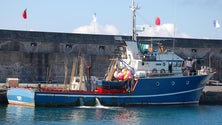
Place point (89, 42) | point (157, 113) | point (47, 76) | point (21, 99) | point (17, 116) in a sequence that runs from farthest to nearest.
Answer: point (89, 42), point (47, 76), point (21, 99), point (157, 113), point (17, 116)

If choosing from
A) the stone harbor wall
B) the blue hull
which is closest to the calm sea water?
the blue hull

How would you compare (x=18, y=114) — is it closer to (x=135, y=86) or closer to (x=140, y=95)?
(x=135, y=86)

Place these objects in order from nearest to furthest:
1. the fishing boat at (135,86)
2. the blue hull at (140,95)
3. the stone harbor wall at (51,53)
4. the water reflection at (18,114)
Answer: the water reflection at (18,114) → the blue hull at (140,95) → the fishing boat at (135,86) → the stone harbor wall at (51,53)

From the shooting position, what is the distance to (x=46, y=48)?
41219 mm

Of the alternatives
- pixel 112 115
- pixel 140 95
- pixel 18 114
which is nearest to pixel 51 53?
pixel 140 95

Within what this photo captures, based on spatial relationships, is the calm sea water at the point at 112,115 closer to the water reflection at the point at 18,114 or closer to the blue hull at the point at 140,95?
the water reflection at the point at 18,114

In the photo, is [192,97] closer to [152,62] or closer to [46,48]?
[152,62]

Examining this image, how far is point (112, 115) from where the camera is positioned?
2931 cm

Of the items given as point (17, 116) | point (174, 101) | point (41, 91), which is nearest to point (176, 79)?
point (174, 101)

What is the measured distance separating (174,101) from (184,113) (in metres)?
3.49

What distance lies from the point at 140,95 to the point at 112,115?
4.42 metres

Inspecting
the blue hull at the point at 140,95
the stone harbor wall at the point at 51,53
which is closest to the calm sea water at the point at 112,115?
the blue hull at the point at 140,95

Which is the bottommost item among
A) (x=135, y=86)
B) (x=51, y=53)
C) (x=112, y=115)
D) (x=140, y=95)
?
(x=112, y=115)

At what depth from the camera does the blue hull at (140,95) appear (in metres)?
32.2
